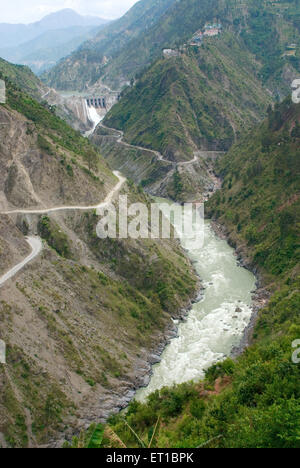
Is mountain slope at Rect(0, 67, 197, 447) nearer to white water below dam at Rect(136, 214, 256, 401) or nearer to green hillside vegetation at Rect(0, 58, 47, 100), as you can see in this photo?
white water below dam at Rect(136, 214, 256, 401)

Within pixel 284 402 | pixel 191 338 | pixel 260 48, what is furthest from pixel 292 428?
pixel 260 48

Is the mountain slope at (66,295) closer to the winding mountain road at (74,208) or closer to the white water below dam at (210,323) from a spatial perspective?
the winding mountain road at (74,208)

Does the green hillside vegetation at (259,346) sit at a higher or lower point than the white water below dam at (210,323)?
higher

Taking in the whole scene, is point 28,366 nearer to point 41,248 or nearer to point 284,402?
point 41,248

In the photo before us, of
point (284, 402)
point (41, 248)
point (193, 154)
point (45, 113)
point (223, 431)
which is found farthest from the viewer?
point (193, 154)

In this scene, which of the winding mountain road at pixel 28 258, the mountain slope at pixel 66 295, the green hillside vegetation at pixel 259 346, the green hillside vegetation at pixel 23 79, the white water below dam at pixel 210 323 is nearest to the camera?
the green hillside vegetation at pixel 259 346

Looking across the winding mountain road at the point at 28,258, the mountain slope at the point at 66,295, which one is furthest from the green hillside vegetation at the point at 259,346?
the winding mountain road at the point at 28,258

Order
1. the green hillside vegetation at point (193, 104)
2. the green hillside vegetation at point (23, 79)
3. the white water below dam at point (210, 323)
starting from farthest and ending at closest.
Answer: the green hillside vegetation at point (23, 79)
the green hillside vegetation at point (193, 104)
the white water below dam at point (210, 323)

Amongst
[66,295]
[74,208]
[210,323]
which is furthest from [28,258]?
[210,323]
